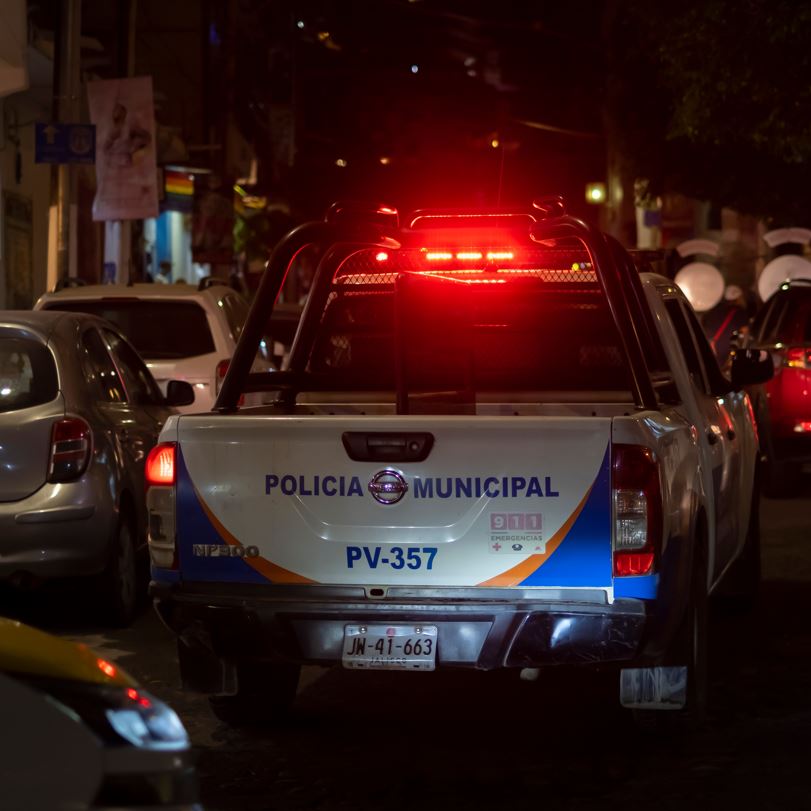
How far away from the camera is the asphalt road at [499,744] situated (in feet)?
20.1

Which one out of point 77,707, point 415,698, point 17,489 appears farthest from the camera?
point 17,489

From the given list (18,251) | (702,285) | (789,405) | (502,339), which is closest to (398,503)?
(502,339)

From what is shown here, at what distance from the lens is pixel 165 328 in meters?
14.0

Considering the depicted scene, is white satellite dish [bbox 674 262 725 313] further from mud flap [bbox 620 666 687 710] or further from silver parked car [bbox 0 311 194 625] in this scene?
mud flap [bbox 620 666 687 710]

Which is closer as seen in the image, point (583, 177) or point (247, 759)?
point (247, 759)

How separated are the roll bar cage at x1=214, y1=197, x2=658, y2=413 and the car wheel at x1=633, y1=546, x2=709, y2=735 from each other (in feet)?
2.40

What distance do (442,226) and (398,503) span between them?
172 cm

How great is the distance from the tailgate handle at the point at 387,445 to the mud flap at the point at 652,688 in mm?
1050

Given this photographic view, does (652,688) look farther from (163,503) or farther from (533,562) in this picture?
(163,503)

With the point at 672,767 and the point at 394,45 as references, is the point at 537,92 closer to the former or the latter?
the point at 394,45

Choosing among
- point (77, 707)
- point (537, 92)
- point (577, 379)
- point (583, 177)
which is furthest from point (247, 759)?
point (583, 177)

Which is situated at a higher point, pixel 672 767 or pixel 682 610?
pixel 682 610

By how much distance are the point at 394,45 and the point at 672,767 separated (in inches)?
3062

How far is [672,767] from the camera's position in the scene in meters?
6.48
